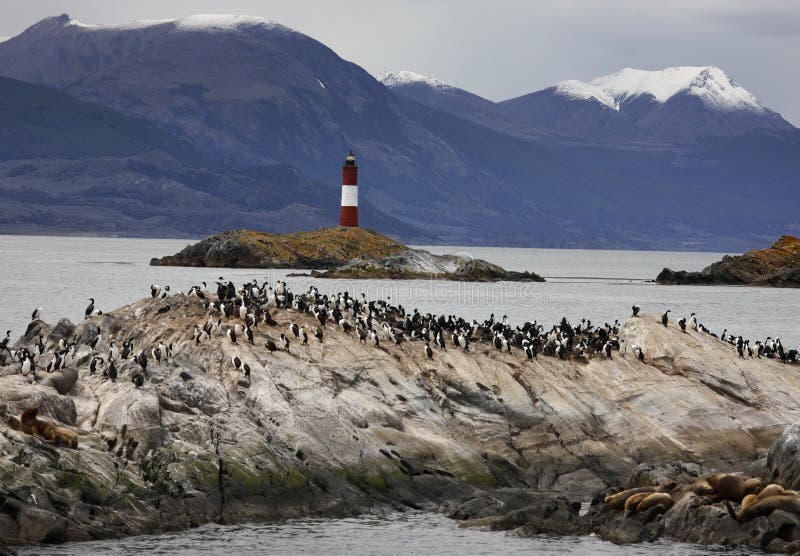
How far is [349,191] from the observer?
420 feet

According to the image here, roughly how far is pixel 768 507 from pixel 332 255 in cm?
10537

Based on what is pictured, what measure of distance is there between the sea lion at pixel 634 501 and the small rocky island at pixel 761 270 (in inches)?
3871

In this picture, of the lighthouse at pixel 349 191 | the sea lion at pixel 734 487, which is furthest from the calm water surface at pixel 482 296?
the sea lion at pixel 734 487

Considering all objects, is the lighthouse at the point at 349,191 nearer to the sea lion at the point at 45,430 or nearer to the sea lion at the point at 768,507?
the sea lion at the point at 45,430

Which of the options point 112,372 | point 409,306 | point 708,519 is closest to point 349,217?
point 409,306

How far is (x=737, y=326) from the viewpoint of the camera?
82.4 metres

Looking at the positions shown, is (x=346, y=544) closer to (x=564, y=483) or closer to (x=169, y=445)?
(x=169, y=445)

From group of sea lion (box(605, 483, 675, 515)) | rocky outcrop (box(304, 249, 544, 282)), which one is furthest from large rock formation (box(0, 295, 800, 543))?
rocky outcrop (box(304, 249, 544, 282))

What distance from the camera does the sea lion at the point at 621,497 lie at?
98.5 feet

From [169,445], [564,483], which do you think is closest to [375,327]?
[564,483]

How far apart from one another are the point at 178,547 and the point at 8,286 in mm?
83343

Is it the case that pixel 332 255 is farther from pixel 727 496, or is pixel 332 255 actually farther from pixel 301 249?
pixel 727 496

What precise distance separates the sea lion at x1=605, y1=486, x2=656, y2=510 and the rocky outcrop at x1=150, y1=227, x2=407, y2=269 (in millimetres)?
99633

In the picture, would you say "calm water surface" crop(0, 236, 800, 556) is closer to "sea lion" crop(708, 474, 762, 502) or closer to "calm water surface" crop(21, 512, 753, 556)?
"calm water surface" crop(21, 512, 753, 556)
